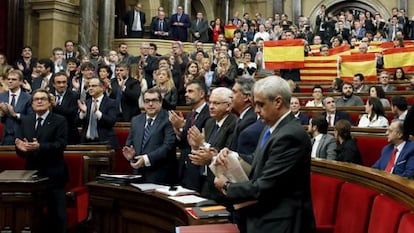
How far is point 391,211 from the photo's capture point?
246cm

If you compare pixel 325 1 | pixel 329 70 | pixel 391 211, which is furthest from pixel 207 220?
pixel 325 1

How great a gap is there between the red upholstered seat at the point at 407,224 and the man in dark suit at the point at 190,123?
1.94 m

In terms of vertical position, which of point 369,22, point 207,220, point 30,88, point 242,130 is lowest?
point 207,220

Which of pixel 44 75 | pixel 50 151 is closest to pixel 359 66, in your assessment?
pixel 44 75

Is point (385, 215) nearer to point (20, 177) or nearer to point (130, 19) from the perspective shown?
point (20, 177)

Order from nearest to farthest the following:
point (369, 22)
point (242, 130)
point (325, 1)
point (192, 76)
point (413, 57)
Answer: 1. point (242, 130)
2. point (192, 76)
3. point (413, 57)
4. point (369, 22)
5. point (325, 1)

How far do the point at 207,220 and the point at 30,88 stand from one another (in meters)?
4.73

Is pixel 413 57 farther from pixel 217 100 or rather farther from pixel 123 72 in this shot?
pixel 217 100

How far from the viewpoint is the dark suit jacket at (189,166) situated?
4066 millimetres

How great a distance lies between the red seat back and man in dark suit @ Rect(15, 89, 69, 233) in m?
2.42

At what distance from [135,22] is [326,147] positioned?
880cm

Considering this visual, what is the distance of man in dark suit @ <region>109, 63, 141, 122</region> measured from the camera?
653 cm

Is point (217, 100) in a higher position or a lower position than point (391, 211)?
higher

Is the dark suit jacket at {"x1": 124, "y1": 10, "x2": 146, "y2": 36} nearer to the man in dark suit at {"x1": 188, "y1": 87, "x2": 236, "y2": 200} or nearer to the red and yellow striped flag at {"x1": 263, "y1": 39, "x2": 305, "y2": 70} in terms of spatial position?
the red and yellow striped flag at {"x1": 263, "y1": 39, "x2": 305, "y2": 70}
